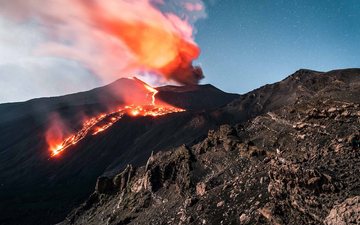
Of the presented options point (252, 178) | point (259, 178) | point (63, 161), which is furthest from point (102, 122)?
point (259, 178)

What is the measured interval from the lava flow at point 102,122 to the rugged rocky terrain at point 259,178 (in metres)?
103

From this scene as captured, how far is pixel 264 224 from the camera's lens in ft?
57.5

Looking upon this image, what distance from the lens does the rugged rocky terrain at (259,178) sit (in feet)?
50.9

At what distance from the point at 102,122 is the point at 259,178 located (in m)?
138

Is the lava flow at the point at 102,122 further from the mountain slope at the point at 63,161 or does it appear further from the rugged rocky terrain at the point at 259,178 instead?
the rugged rocky terrain at the point at 259,178

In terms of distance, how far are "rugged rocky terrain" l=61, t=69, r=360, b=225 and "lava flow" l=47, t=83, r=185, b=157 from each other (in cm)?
10317

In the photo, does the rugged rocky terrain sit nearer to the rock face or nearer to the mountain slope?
the rock face

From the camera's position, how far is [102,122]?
156 m

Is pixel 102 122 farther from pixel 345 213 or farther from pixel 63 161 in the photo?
pixel 345 213

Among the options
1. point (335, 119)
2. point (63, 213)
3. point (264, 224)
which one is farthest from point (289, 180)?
point (63, 213)

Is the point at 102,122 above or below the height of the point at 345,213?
above

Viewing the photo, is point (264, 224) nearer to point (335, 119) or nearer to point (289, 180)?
point (289, 180)

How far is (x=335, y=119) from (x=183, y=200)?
11120mm

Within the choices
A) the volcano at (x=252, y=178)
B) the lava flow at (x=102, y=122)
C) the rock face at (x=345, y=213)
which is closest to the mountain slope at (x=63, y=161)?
the volcano at (x=252, y=178)
